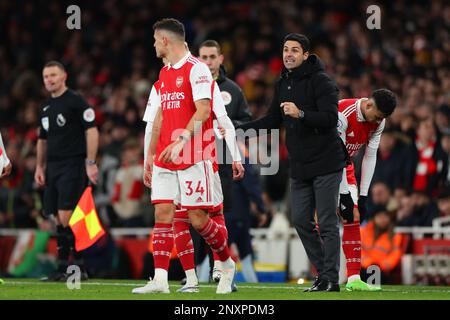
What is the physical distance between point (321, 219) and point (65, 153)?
13.3 feet

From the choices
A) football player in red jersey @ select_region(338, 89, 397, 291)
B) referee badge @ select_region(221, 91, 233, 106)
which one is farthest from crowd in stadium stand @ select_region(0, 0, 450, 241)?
football player in red jersey @ select_region(338, 89, 397, 291)

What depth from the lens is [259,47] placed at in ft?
70.6

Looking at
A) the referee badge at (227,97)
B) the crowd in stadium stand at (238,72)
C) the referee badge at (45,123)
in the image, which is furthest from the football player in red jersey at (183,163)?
the crowd in stadium stand at (238,72)

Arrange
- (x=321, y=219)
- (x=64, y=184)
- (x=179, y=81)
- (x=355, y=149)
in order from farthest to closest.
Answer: (x=64, y=184)
(x=355, y=149)
(x=321, y=219)
(x=179, y=81)

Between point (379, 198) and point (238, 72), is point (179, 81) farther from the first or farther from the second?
point (238, 72)

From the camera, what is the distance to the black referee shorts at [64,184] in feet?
42.6

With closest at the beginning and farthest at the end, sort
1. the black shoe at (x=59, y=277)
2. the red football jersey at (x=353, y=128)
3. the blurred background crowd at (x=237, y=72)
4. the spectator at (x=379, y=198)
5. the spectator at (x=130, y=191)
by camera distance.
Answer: the red football jersey at (x=353, y=128) → the black shoe at (x=59, y=277) → the spectator at (x=379, y=198) → the blurred background crowd at (x=237, y=72) → the spectator at (x=130, y=191)

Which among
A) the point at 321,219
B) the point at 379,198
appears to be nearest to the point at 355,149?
the point at 321,219

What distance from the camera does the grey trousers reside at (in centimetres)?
1008

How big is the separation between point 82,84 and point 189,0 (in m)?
3.41

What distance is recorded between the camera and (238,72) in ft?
69.7

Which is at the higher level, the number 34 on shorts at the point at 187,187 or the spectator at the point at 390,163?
the spectator at the point at 390,163

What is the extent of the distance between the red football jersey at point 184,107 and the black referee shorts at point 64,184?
3480 mm

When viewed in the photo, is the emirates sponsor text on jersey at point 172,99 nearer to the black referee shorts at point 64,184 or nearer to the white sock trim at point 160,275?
the white sock trim at point 160,275
